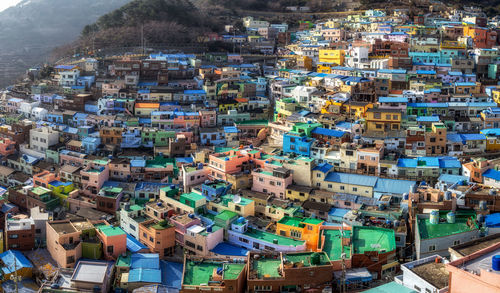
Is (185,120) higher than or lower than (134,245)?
higher

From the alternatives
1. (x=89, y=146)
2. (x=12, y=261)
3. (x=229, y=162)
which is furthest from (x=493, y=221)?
(x=89, y=146)

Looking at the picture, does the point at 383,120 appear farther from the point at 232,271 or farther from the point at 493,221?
the point at 232,271

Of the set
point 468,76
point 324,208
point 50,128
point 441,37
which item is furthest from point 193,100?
point 441,37

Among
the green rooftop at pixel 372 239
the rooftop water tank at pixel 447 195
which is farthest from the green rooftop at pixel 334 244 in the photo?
the rooftop water tank at pixel 447 195

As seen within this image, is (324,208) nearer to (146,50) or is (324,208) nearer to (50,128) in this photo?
(50,128)

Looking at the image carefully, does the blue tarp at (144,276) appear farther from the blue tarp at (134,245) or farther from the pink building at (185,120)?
the pink building at (185,120)

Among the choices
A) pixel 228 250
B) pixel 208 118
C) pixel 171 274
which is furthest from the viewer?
pixel 208 118
